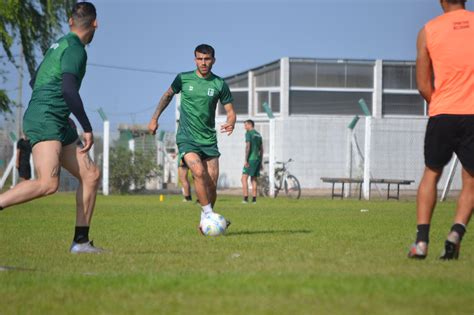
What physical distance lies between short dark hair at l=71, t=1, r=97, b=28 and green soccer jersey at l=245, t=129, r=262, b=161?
17.5 metres

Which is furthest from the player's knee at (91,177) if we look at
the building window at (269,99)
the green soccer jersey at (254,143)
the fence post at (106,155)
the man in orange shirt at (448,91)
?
the building window at (269,99)

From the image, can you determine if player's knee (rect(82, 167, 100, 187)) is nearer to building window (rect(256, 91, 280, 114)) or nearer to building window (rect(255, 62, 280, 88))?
building window (rect(256, 91, 280, 114))

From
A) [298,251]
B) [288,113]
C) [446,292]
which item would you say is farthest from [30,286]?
[288,113]

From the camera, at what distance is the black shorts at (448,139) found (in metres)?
8.17

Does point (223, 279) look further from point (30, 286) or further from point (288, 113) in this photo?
point (288, 113)

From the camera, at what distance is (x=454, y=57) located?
8.19 meters

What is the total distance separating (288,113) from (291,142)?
5.77 metres

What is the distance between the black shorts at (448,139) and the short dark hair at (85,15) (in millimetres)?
3137

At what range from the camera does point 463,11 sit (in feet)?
27.1

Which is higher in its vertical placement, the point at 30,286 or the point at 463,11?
the point at 463,11

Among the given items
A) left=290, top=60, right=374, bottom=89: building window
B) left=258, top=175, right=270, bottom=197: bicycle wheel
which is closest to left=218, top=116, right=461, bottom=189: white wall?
left=290, top=60, right=374, bottom=89: building window

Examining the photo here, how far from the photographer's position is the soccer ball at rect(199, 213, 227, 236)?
11633mm

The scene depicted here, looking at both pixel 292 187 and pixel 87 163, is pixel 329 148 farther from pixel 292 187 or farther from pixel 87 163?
pixel 87 163

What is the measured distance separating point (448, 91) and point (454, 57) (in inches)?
11.2
